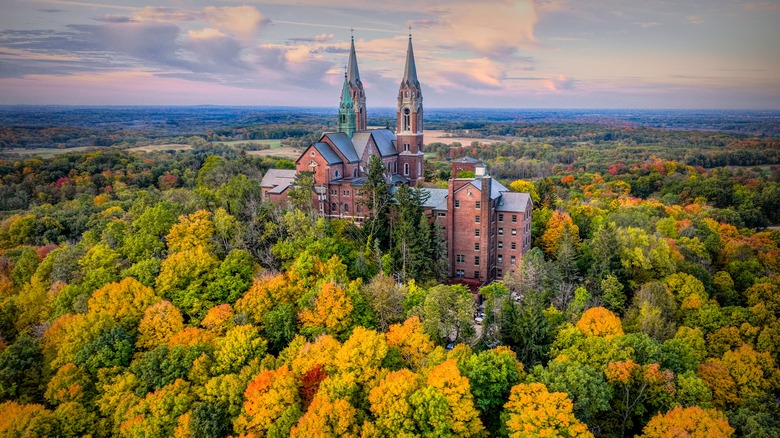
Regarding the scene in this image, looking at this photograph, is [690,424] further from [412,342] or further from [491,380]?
[412,342]

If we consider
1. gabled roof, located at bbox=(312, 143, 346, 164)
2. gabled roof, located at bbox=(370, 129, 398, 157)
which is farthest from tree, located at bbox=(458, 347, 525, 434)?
gabled roof, located at bbox=(370, 129, 398, 157)

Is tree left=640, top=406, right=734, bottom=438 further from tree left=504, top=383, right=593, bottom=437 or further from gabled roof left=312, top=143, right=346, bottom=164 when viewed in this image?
gabled roof left=312, top=143, right=346, bottom=164

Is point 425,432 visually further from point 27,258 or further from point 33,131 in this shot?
point 33,131

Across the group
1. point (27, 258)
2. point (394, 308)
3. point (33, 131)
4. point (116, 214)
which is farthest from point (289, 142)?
point (394, 308)

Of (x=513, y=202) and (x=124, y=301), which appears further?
(x=513, y=202)

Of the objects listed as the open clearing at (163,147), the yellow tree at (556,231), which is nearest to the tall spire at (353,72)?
the yellow tree at (556,231)

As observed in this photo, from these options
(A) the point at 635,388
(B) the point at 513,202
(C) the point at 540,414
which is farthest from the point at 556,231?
(C) the point at 540,414

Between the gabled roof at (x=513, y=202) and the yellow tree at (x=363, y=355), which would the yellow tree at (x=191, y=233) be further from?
the gabled roof at (x=513, y=202)
